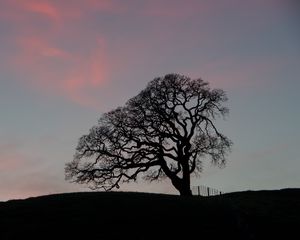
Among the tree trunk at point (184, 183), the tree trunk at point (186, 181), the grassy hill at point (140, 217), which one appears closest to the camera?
the grassy hill at point (140, 217)

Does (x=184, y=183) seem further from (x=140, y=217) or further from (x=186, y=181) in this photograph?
(x=140, y=217)

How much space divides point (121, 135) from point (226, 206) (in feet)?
77.2

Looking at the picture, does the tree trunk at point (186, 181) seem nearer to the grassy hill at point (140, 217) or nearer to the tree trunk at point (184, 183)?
the tree trunk at point (184, 183)

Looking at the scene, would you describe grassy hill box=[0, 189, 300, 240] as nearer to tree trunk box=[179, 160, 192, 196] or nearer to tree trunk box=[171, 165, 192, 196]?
tree trunk box=[179, 160, 192, 196]

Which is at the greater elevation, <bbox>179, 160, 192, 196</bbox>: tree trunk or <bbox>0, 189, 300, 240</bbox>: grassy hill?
<bbox>179, 160, 192, 196</bbox>: tree trunk

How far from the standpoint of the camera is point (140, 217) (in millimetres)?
40938

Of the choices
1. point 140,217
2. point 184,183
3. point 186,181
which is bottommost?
point 140,217

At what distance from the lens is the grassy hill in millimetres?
37562

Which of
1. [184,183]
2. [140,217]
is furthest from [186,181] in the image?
[140,217]

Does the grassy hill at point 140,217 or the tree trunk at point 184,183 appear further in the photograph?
the tree trunk at point 184,183

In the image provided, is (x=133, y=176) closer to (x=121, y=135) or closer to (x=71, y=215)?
(x=121, y=135)

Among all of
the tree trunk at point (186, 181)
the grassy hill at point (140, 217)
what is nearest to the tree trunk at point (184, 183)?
the tree trunk at point (186, 181)

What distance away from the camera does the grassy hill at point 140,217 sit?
1479 inches

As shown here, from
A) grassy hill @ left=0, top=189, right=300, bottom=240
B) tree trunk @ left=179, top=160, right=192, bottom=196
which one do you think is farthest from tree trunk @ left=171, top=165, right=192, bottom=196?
grassy hill @ left=0, top=189, right=300, bottom=240
